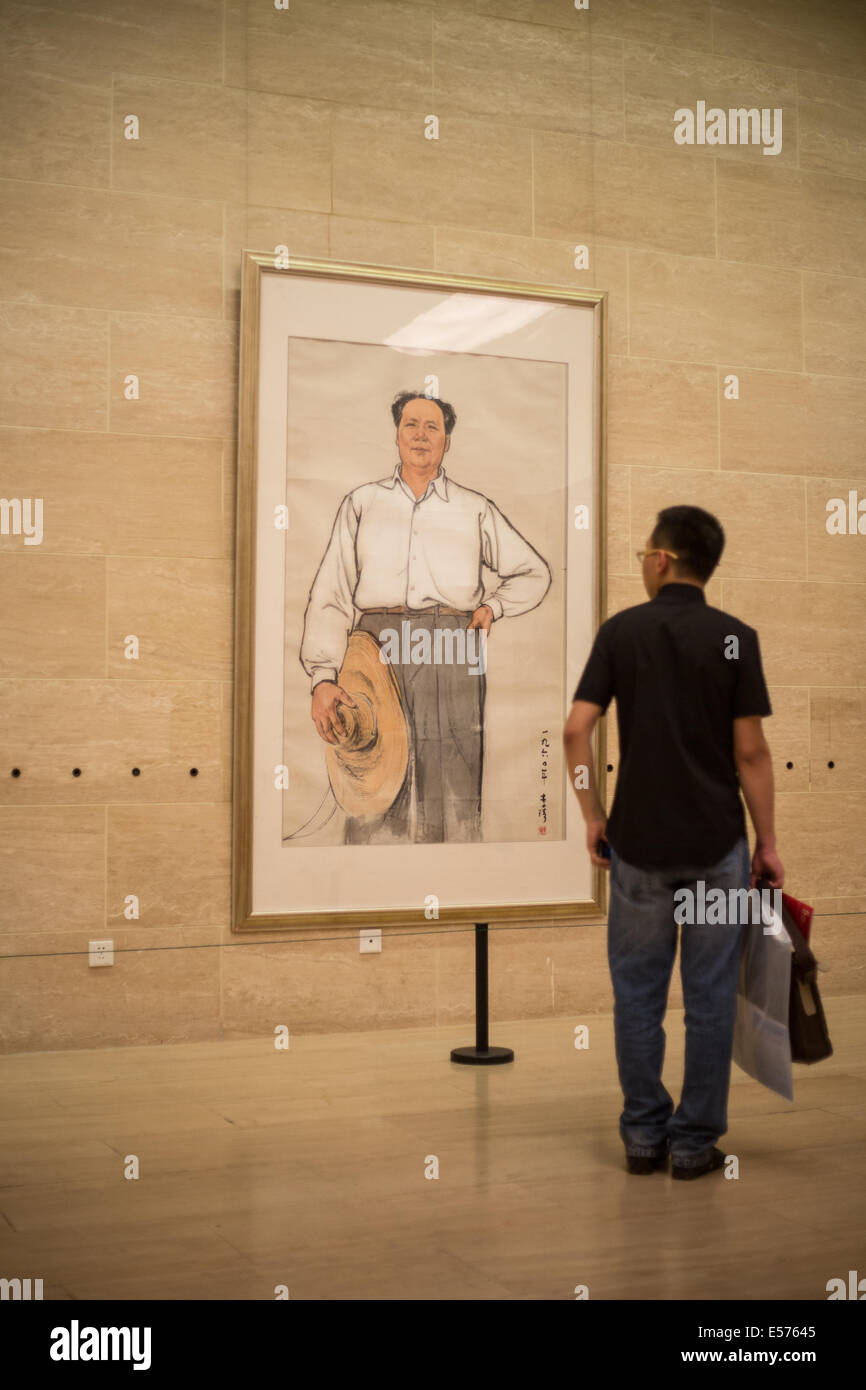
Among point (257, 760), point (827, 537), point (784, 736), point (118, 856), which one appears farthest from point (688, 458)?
point (118, 856)

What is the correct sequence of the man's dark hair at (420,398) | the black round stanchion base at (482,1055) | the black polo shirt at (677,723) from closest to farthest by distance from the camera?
1. the black polo shirt at (677,723)
2. the black round stanchion base at (482,1055)
3. the man's dark hair at (420,398)

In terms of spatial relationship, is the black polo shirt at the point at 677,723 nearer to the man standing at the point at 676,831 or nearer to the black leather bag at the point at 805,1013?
the man standing at the point at 676,831

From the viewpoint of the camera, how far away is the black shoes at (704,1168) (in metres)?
4.49

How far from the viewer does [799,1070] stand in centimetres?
618

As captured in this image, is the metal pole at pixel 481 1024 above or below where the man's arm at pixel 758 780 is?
below

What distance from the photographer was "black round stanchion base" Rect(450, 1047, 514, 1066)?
20.9ft

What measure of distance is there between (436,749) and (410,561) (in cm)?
101

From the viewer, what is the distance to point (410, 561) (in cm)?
734

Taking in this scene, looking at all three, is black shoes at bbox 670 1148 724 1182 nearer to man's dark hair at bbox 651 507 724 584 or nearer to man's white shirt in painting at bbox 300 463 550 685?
man's dark hair at bbox 651 507 724 584

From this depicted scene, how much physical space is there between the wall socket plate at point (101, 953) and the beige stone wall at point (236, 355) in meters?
0.06

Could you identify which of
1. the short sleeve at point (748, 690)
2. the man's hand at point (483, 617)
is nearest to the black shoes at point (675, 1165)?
the short sleeve at point (748, 690)

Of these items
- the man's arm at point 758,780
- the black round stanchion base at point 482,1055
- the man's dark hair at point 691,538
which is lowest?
the black round stanchion base at point 482,1055

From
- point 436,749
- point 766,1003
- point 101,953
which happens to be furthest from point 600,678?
point 101,953

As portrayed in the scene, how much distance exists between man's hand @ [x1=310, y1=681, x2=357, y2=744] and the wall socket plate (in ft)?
4.92
